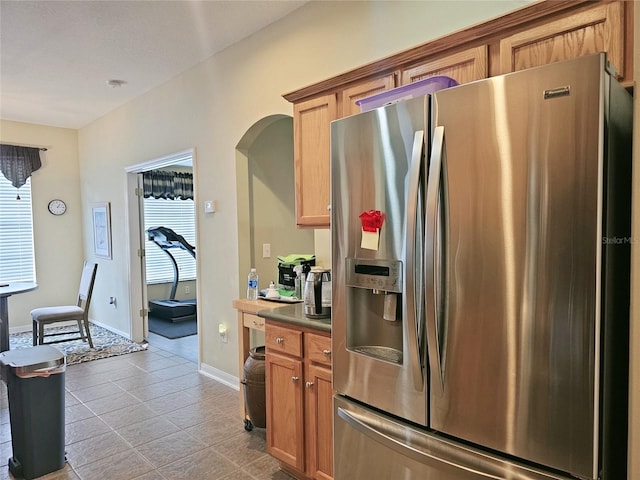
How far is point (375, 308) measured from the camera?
1.72 meters

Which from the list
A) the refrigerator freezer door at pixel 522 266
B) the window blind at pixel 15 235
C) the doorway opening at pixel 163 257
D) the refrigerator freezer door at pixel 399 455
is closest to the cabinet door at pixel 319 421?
the refrigerator freezer door at pixel 399 455

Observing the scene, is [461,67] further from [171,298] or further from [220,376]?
[171,298]

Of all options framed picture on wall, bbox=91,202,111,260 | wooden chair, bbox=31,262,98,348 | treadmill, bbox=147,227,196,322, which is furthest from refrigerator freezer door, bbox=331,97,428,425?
treadmill, bbox=147,227,196,322

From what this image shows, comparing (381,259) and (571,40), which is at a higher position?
(571,40)

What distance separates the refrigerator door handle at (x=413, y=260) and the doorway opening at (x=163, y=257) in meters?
4.06

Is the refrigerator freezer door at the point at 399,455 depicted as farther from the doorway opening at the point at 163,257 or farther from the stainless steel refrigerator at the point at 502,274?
the doorway opening at the point at 163,257

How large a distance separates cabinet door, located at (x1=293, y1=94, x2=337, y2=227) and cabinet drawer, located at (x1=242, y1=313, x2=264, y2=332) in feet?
2.56

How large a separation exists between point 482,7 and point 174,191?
5918 millimetres

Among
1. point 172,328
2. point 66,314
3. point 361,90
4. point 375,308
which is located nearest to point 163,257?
point 172,328

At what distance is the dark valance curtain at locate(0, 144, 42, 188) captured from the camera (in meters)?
5.78

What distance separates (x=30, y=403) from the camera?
2414mm

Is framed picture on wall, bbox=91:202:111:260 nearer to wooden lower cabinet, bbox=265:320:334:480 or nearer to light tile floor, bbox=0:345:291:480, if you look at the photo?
light tile floor, bbox=0:345:291:480

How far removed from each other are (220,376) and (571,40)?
3613mm

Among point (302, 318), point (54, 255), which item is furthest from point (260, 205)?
point (54, 255)
